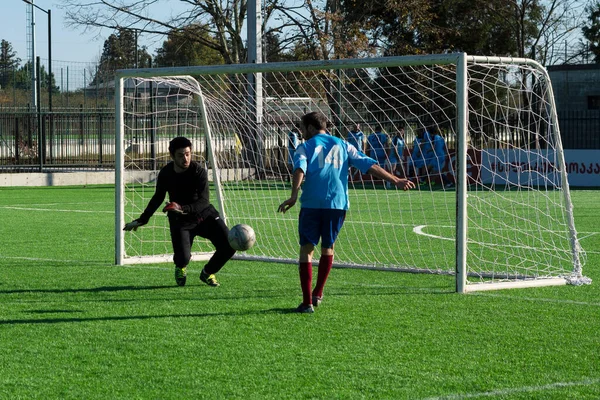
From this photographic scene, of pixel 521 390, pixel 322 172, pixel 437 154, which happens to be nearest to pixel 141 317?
pixel 322 172

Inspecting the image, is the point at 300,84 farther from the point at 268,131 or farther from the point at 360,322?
the point at 360,322

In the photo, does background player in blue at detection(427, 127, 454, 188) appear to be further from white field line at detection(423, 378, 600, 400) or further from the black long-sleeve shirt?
white field line at detection(423, 378, 600, 400)

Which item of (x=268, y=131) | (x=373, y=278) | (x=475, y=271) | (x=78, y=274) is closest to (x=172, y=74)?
(x=78, y=274)

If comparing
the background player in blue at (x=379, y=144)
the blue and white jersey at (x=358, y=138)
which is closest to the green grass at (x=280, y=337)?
the blue and white jersey at (x=358, y=138)

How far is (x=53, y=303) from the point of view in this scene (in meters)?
8.77

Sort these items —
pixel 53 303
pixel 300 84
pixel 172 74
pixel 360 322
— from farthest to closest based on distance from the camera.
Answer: pixel 300 84 → pixel 172 74 → pixel 53 303 → pixel 360 322

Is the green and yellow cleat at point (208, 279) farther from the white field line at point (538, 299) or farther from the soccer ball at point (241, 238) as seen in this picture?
the white field line at point (538, 299)

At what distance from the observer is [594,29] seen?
48.3 meters

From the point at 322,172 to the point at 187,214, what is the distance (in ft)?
6.92

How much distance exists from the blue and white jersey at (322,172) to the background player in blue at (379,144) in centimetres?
1245

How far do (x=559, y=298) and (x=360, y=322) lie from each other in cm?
226

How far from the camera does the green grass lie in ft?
19.1

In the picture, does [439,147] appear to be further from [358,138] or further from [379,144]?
[358,138]

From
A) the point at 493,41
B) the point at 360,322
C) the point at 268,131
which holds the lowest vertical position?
the point at 360,322
